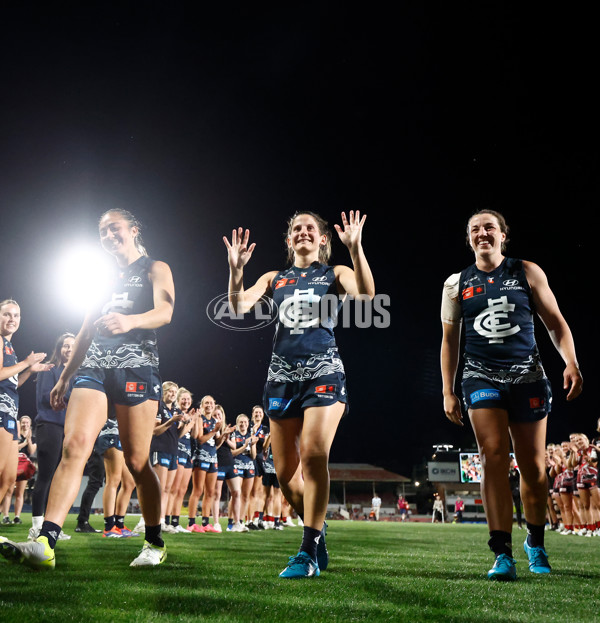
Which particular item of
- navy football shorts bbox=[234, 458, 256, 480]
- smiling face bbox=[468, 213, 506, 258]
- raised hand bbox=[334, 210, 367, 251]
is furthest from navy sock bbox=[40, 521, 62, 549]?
navy football shorts bbox=[234, 458, 256, 480]

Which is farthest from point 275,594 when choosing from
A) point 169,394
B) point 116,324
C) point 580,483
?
point 580,483

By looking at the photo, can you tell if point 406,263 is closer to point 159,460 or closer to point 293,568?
point 159,460

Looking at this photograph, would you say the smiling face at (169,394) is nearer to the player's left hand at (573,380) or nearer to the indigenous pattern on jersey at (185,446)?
the indigenous pattern on jersey at (185,446)

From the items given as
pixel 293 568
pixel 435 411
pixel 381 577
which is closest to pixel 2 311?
pixel 293 568

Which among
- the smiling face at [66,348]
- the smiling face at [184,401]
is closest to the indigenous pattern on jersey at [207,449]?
the smiling face at [184,401]

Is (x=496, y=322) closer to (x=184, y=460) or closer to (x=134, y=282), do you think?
(x=134, y=282)

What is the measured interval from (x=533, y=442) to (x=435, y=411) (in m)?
50.2

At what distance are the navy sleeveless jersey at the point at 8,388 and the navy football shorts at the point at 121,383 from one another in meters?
2.08

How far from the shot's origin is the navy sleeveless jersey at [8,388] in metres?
5.61

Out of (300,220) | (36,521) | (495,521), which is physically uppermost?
(300,220)

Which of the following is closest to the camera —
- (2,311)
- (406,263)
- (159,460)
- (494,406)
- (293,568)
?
(293,568)

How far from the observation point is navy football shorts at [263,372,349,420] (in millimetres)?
3797

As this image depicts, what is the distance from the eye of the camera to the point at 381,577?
3.74 metres

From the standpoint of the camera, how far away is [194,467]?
10.9 m
